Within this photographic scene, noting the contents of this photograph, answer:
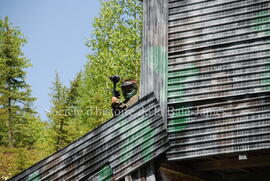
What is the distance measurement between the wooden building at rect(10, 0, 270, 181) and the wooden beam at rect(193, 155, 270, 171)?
0.8 inches

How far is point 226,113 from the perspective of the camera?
10.8 metres

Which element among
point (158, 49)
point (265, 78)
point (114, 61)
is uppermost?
point (114, 61)

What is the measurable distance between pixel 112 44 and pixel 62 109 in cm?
676

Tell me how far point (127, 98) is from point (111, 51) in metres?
20.8

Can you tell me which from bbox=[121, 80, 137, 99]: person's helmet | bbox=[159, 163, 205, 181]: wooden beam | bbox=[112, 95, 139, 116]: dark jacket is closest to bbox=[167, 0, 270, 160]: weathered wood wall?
bbox=[159, 163, 205, 181]: wooden beam

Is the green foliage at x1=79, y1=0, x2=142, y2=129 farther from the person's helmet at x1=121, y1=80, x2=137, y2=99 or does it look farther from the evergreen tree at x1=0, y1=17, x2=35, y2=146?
the person's helmet at x1=121, y1=80, x2=137, y2=99

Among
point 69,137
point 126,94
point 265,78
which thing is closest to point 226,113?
point 265,78

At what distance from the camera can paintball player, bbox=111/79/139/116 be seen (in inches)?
479

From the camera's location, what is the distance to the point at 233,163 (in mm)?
11656

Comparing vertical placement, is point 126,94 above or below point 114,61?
below

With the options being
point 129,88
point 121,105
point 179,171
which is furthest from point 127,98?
point 179,171

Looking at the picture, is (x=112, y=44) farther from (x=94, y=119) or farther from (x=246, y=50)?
(x=246, y=50)

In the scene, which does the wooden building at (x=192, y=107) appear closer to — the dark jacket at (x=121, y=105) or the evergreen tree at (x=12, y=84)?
the dark jacket at (x=121, y=105)

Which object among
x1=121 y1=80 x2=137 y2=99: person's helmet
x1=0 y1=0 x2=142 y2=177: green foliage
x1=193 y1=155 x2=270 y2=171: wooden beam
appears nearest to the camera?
x1=193 y1=155 x2=270 y2=171: wooden beam
